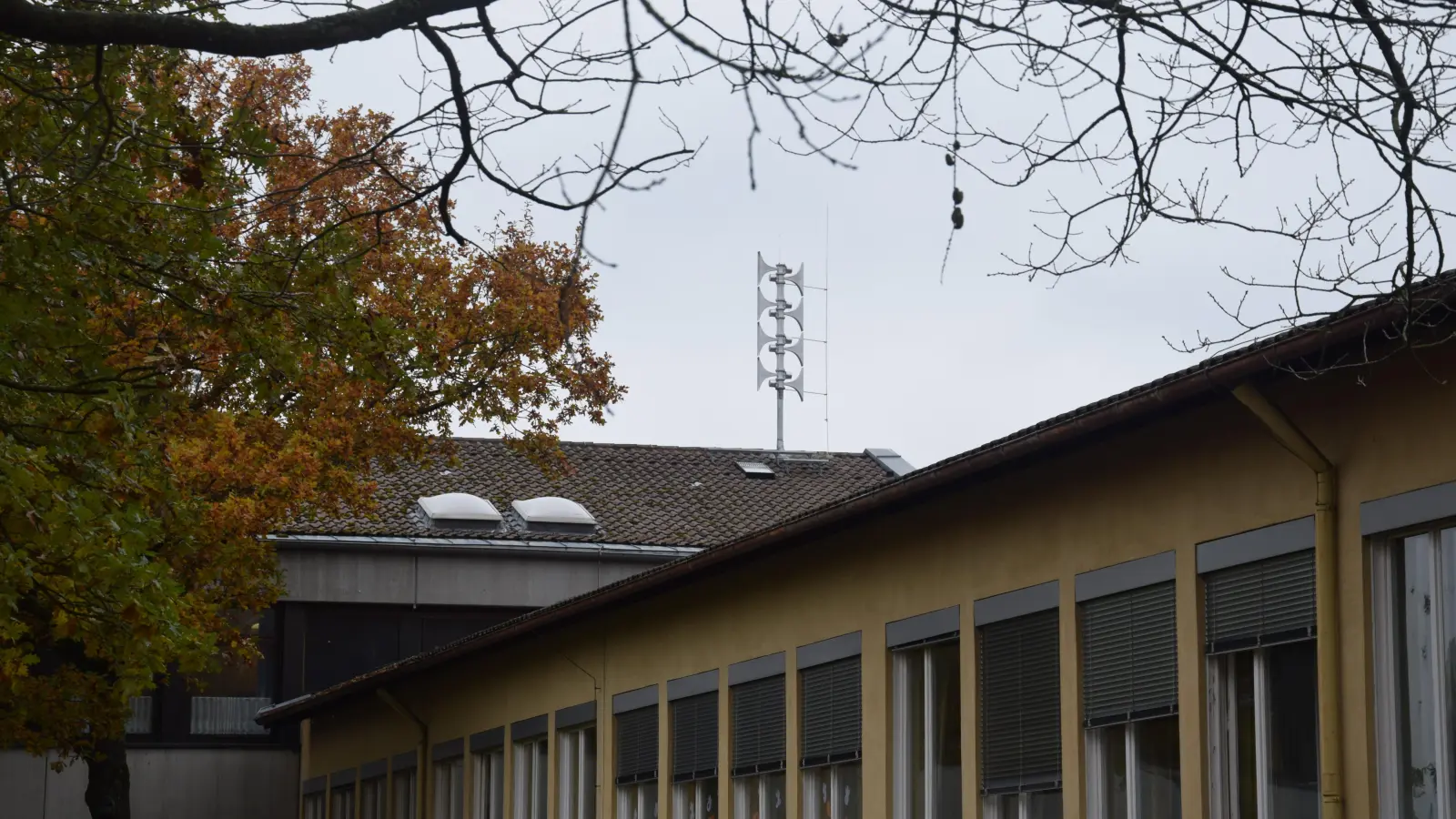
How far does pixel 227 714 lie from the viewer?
121ft

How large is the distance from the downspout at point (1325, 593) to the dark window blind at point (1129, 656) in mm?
1517

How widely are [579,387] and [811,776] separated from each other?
12.7 meters

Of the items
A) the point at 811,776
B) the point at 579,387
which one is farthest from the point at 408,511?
the point at 811,776

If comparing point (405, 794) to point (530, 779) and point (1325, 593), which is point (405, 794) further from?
point (1325, 593)

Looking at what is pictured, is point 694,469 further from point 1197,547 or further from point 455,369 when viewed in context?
point 1197,547

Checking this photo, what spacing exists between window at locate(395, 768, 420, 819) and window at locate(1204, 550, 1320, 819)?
18088mm

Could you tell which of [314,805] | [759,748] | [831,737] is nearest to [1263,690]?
[831,737]

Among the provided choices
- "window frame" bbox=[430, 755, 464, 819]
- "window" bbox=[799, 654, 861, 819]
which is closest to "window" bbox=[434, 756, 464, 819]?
"window frame" bbox=[430, 755, 464, 819]

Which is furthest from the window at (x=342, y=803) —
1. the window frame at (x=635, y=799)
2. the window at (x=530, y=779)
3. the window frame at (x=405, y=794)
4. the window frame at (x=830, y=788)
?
the window frame at (x=830, y=788)

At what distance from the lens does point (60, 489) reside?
13484mm

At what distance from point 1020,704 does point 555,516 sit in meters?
24.6

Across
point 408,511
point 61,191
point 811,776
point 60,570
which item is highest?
point 408,511

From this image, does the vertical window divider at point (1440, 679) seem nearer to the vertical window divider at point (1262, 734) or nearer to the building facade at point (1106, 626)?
the building facade at point (1106, 626)

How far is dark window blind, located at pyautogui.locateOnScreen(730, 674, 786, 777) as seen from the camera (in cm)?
1875
